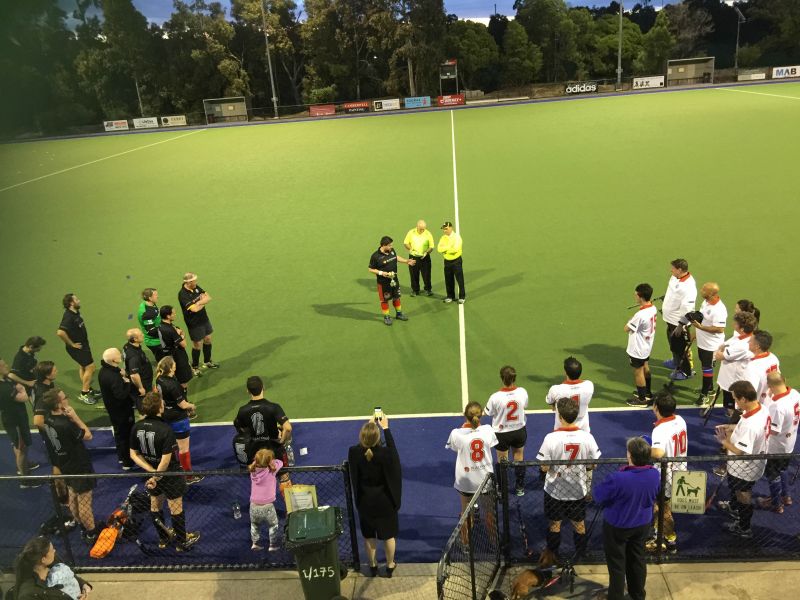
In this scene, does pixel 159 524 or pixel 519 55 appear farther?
pixel 519 55

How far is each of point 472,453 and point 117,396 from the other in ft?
16.1

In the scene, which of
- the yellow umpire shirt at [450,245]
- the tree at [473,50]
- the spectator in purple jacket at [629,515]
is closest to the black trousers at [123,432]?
the spectator in purple jacket at [629,515]

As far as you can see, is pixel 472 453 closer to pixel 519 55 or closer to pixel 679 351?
pixel 679 351

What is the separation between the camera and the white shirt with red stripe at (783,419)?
6695 mm

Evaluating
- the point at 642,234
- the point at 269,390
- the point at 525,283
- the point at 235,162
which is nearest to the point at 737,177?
the point at 642,234

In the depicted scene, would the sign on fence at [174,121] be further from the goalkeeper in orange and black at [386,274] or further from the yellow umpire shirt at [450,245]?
the yellow umpire shirt at [450,245]

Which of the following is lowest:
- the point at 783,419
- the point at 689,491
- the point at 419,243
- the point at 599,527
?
the point at 599,527

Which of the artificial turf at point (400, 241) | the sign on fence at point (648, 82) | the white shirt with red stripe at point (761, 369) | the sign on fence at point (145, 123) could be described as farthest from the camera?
the sign on fence at point (145, 123)

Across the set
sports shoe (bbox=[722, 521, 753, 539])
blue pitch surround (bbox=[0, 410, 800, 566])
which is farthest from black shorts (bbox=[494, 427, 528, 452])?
sports shoe (bbox=[722, 521, 753, 539])

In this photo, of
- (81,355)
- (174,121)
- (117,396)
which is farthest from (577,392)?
(174,121)

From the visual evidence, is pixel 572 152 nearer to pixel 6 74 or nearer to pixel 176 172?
pixel 176 172

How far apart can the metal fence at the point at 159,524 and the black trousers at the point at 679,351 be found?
5774 millimetres

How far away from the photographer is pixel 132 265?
62.1 feet

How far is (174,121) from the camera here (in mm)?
62562
